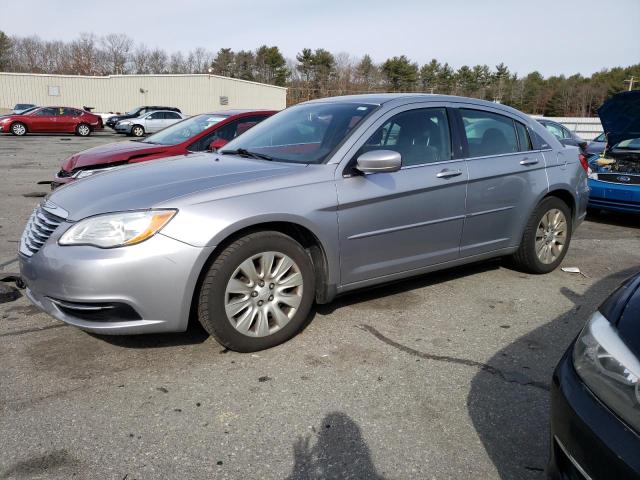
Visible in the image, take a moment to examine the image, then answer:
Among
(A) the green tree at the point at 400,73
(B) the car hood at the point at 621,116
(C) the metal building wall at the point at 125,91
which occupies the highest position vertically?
(A) the green tree at the point at 400,73

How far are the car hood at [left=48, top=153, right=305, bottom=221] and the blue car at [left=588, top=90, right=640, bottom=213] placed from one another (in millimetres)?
5838

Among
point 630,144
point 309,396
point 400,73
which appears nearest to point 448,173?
point 309,396

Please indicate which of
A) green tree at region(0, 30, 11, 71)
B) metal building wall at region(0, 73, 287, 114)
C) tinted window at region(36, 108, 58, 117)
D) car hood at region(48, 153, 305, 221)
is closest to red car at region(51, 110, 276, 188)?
car hood at region(48, 153, 305, 221)

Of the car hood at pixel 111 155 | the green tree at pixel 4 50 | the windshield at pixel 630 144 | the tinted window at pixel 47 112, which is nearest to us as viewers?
the car hood at pixel 111 155

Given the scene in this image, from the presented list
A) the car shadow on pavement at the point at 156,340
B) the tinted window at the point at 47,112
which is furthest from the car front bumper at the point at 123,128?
the car shadow on pavement at the point at 156,340

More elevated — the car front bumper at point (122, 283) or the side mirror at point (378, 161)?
the side mirror at point (378, 161)

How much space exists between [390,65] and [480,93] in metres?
13.1

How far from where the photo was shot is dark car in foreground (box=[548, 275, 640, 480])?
160 centimetres

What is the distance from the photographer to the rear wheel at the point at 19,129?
2566cm

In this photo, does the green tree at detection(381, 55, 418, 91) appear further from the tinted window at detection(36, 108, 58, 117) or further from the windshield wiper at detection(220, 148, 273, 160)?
the windshield wiper at detection(220, 148, 273, 160)

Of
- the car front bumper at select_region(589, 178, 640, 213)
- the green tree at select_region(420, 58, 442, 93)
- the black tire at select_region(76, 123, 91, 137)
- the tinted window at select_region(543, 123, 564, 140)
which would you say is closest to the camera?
the car front bumper at select_region(589, 178, 640, 213)

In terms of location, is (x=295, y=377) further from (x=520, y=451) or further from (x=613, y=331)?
(x=613, y=331)

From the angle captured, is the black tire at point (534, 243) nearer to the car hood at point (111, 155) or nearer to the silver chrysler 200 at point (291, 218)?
the silver chrysler 200 at point (291, 218)

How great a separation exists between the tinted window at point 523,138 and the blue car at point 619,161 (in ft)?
11.1
